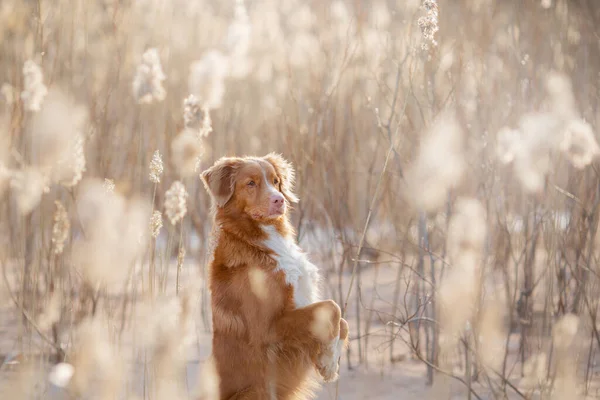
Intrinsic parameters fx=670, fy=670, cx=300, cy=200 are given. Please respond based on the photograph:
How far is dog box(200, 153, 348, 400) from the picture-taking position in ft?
8.27

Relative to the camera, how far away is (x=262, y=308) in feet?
8.32

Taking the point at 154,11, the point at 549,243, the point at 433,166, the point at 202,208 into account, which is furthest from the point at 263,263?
the point at 202,208

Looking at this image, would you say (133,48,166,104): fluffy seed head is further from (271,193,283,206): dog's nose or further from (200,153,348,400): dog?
(271,193,283,206): dog's nose

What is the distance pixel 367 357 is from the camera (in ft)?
13.5

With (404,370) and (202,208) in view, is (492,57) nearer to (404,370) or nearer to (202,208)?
(404,370)

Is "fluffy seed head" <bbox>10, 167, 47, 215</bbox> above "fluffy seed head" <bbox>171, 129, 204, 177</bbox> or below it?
below

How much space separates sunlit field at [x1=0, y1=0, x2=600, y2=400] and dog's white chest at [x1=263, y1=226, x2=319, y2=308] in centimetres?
22

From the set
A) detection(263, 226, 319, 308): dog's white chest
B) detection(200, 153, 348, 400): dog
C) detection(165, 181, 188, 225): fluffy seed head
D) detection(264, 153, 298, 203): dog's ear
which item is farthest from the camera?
detection(264, 153, 298, 203): dog's ear

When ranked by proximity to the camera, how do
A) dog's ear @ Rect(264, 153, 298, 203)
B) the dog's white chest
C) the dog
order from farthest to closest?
dog's ear @ Rect(264, 153, 298, 203) < the dog's white chest < the dog

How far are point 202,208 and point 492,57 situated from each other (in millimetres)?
2984

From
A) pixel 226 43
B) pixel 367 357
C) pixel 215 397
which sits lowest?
pixel 367 357

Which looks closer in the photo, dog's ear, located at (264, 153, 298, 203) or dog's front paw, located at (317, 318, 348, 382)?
dog's front paw, located at (317, 318, 348, 382)

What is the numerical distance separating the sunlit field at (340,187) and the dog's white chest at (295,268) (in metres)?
0.22

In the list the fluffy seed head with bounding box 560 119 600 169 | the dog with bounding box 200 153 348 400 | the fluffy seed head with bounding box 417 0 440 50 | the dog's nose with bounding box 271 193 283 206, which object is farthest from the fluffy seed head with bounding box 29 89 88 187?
the fluffy seed head with bounding box 560 119 600 169
